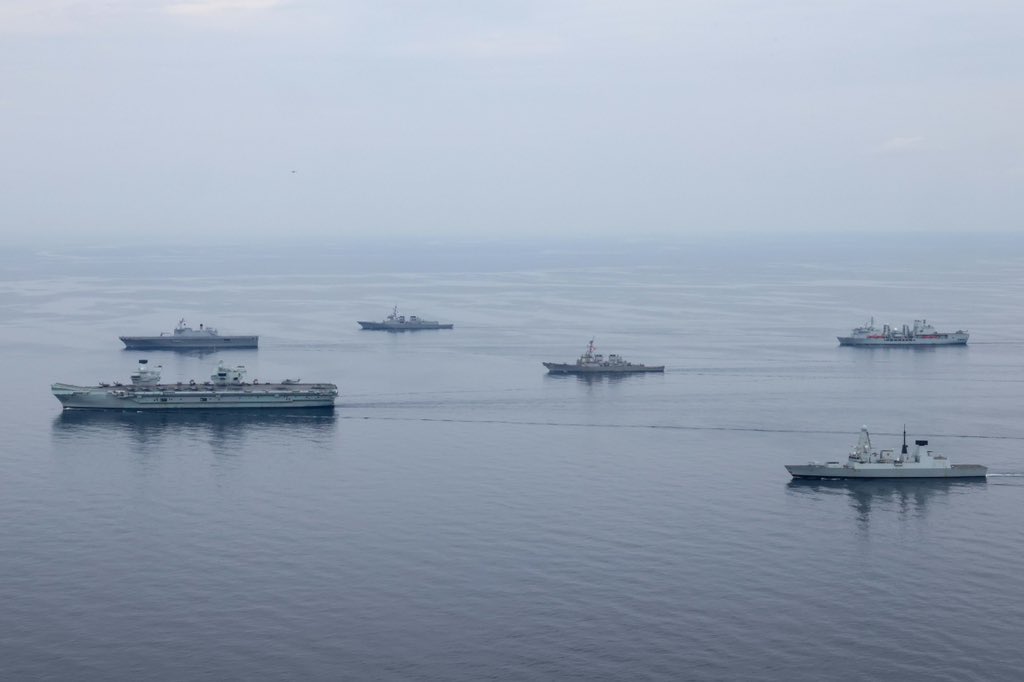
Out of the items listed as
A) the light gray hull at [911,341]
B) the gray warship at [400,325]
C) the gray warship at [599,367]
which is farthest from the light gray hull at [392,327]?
the light gray hull at [911,341]

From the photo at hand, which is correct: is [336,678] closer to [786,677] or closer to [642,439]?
[786,677]

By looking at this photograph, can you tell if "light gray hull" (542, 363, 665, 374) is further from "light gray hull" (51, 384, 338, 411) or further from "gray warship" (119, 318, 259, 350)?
"gray warship" (119, 318, 259, 350)

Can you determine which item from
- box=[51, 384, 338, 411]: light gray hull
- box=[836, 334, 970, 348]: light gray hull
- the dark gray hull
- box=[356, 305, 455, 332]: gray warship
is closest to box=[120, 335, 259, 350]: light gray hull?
the dark gray hull

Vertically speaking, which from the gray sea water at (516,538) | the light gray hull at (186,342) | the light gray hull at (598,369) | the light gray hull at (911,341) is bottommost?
the gray sea water at (516,538)

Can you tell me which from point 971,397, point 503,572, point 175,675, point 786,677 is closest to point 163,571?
point 175,675

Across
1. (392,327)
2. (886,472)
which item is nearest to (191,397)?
(886,472)

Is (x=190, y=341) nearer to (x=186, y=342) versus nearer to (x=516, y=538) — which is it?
(x=186, y=342)

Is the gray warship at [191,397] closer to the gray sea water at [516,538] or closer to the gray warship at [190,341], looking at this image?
the gray sea water at [516,538]
